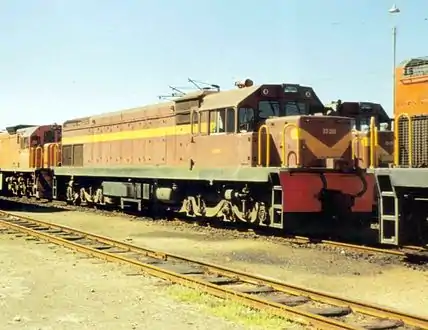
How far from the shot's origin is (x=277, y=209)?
41.1ft

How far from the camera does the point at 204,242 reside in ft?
42.1

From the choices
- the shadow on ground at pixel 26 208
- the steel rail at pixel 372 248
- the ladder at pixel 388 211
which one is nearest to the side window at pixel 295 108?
the steel rail at pixel 372 248

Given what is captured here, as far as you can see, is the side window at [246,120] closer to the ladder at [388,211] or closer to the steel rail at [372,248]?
the steel rail at [372,248]

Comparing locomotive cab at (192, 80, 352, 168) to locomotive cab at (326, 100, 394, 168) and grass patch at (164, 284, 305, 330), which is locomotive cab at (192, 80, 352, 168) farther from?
grass patch at (164, 284, 305, 330)

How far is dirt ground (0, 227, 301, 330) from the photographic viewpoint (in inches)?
247

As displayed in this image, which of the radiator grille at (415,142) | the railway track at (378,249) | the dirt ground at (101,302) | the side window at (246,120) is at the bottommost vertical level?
the dirt ground at (101,302)

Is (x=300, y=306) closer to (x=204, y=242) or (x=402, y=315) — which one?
(x=402, y=315)

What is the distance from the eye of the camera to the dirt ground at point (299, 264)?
25.4 ft

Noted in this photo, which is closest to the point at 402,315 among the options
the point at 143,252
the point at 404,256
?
the point at 404,256

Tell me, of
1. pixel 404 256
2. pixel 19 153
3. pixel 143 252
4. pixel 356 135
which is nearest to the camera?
pixel 404 256

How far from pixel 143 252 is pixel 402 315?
19.4 ft

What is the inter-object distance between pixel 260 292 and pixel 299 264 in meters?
2.47

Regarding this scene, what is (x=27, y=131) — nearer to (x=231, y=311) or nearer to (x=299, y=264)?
(x=299, y=264)

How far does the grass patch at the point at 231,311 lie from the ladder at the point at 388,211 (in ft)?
9.99
